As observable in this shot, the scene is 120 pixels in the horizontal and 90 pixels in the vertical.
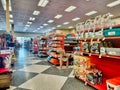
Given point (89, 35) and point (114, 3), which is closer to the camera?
point (89, 35)

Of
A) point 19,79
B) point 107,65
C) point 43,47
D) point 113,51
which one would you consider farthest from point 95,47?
point 43,47

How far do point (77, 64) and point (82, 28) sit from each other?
1348mm

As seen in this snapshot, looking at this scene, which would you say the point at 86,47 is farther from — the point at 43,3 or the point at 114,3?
the point at 114,3

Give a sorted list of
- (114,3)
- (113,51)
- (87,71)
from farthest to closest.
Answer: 1. (114,3)
2. (87,71)
3. (113,51)

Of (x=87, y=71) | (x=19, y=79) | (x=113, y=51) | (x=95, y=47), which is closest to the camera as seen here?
(x=113, y=51)

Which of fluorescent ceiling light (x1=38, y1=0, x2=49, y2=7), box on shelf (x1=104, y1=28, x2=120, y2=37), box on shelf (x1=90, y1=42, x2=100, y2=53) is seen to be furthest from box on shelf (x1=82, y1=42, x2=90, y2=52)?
fluorescent ceiling light (x1=38, y1=0, x2=49, y2=7)

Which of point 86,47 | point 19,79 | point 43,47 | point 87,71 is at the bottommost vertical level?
point 19,79

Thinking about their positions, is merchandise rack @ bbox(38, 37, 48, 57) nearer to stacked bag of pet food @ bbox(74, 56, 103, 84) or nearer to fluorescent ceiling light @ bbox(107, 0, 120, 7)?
fluorescent ceiling light @ bbox(107, 0, 120, 7)

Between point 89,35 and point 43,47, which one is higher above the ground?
point 89,35

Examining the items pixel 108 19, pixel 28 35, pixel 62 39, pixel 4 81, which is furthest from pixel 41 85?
pixel 28 35

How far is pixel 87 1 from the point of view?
804cm

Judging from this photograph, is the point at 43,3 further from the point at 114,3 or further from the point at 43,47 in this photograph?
the point at 114,3

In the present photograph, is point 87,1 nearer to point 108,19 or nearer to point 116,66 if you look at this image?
point 108,19

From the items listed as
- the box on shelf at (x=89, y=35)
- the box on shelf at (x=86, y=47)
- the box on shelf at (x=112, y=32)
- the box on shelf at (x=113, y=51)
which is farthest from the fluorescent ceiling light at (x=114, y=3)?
the box on shelf at (x=113, y=51)
